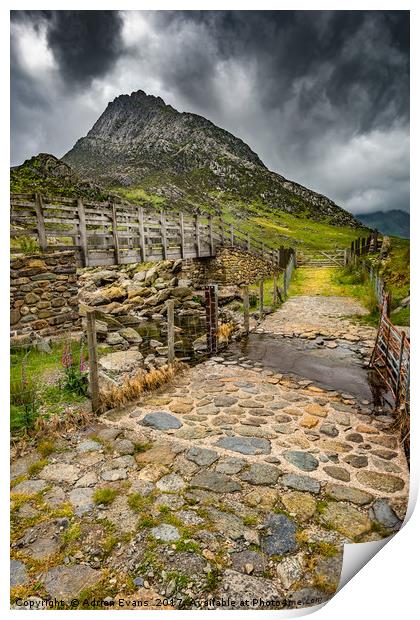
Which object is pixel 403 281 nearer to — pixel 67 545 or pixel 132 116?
pixel 132 116

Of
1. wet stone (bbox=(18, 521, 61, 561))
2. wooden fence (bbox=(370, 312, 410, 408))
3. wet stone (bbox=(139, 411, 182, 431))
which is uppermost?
wooden fence (bbox=(370, 312, 410, 408))

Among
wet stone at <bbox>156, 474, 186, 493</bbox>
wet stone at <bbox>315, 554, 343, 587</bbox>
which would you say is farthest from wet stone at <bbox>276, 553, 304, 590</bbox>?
wet stone at <bbox>156, 474, 186, 493</bbox>

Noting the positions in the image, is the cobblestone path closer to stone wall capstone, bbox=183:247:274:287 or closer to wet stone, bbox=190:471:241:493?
wet stone, bbox=190:471:241:493

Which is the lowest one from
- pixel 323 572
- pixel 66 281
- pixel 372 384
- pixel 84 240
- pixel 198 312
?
pixel 323 572

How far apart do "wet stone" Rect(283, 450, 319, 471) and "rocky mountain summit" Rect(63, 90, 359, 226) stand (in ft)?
13.7

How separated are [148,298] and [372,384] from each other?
10536mm

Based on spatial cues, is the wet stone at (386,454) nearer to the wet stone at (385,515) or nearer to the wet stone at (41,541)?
the wet stone at (385,515)

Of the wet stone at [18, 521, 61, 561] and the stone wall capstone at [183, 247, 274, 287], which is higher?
the stone wall capstone at [183, 247, 274, 287]

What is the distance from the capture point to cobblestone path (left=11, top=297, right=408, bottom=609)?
7.09ft

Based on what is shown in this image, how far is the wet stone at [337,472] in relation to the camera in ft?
11.1

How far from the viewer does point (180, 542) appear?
2.44 m

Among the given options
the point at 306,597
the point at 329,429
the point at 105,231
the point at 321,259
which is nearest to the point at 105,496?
the point at 306,597

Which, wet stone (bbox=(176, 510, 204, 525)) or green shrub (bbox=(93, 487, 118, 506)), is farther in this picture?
green shrub (bbox=(93, 487, 118, 506))
